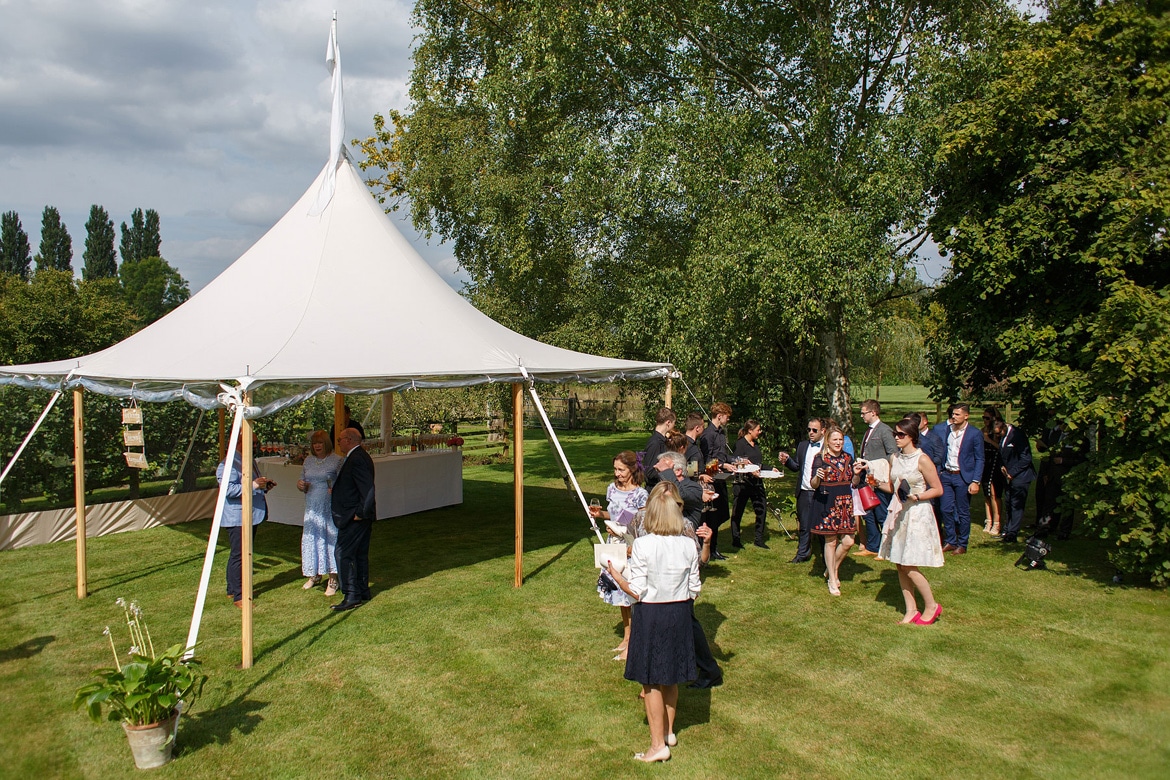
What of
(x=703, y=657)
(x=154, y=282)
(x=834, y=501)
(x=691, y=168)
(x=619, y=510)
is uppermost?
(x=154, y=282)

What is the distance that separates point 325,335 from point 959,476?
22.7 feet

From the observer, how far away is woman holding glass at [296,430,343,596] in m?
6.83

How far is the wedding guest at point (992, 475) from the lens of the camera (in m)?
9.72

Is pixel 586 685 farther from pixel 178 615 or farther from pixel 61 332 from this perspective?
pixel 61 332

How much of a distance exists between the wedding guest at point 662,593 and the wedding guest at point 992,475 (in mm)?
7336

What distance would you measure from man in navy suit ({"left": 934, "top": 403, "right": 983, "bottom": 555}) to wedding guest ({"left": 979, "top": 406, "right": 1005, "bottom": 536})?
1240mm

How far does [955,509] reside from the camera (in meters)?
8.68

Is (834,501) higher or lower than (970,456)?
lower

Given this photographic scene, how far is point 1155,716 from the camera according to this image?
14.9 ft

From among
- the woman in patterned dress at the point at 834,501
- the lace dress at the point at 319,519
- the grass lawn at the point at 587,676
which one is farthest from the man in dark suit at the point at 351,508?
the woman in patterned dress at the point at 834,501

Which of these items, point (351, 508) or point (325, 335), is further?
point (325, 335)

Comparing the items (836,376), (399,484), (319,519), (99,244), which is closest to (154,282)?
(99,244)

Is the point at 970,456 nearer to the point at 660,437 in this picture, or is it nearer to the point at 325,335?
the point at 660,437

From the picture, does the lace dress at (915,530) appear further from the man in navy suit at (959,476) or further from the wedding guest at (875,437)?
the man in navy suit at (959,476)
